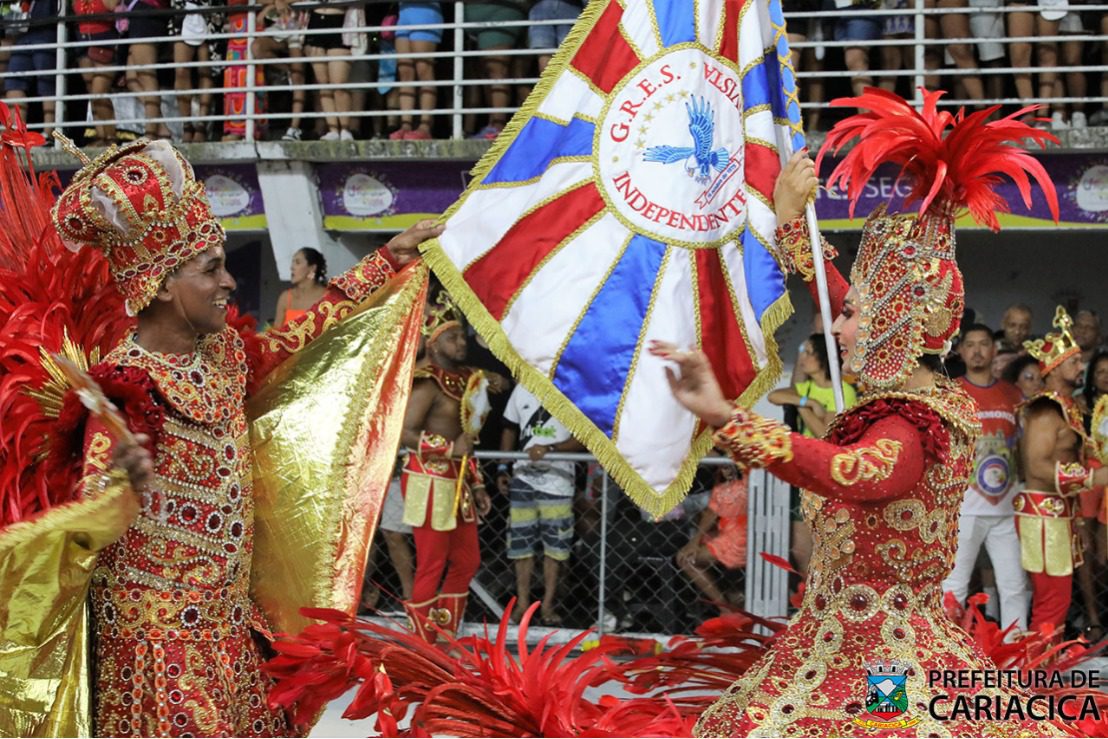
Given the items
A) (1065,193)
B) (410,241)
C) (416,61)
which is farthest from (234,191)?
(410,241)

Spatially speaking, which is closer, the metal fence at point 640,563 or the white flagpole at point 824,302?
the white flagpole at point 824,302

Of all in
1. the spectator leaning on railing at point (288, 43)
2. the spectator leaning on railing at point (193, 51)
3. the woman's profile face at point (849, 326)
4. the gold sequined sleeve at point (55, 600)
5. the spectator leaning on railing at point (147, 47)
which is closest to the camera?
the gold sequined sleeve at point (55, 600)

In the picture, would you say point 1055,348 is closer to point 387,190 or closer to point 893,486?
point 893,486

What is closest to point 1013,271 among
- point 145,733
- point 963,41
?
point 963,41

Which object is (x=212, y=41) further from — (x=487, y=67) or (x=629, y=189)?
(x=629, y=189)

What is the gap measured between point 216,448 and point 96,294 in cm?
57

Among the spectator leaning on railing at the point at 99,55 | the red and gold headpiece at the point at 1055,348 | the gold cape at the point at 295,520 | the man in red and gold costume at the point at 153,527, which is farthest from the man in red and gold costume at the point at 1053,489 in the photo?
the spectator leaning on railing at the point at 99,55

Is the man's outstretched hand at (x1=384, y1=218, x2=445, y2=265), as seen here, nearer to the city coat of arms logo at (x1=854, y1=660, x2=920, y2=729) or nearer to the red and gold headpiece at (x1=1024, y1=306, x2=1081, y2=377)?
the city coat of arms logo at (x1=854, y1=660, x2=920, y2=729)

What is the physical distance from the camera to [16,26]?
10344mm

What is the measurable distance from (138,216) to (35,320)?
43 centimetres

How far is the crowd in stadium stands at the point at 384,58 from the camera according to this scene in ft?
28.0

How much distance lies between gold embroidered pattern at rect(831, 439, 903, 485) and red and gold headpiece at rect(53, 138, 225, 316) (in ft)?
4.84

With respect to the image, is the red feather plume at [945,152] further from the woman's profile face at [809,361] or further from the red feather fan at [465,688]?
the woman's profile face at [809,361]

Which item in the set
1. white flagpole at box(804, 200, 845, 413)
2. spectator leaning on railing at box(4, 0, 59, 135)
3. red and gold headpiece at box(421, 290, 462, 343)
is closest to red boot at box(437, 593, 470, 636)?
red and gold headpiece at box(421, 290, 462, 343)
